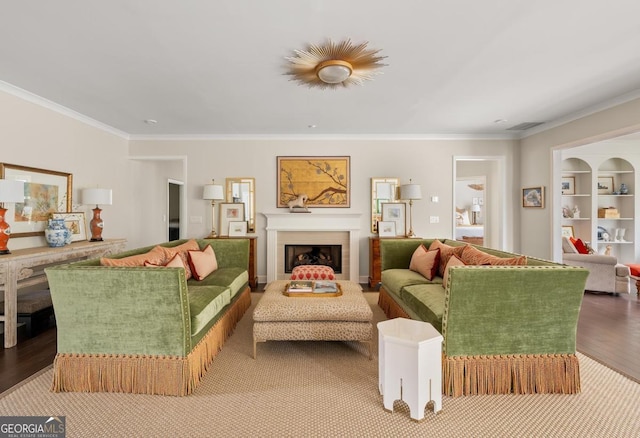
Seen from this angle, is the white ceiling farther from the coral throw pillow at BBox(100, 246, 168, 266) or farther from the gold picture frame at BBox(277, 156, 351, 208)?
the coral throw pillow at BBox(100, 246, 168, 266)

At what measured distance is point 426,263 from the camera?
10.5 feet

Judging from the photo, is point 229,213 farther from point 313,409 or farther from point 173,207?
point 313,409

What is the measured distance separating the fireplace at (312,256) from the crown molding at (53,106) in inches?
137

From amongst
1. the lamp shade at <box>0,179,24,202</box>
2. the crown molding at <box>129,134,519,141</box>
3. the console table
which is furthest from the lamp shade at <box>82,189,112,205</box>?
the crown molding at <box>129,134,519,141</box>

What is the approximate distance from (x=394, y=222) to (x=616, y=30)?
3354 mm

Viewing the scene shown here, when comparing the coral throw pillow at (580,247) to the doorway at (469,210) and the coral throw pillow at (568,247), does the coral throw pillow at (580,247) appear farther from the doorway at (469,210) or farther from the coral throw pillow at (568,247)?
the doorway at (469,210)

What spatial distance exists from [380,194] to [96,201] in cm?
437

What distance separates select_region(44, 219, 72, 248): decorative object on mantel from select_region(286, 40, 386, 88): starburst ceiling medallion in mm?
3285

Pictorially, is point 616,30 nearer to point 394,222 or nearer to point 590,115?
point 590,115

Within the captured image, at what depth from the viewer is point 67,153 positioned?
387cm

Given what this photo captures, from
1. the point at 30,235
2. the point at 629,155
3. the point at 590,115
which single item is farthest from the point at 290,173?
the point at 629,155

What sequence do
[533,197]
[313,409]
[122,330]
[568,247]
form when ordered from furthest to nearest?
[533,197] → [568,247] → [122,330] → [313,409]

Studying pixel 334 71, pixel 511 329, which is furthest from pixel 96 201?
pixel 511 329

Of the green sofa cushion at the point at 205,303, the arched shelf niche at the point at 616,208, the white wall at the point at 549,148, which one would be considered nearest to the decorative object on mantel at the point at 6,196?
the green sofa cushion at the point at 205,303
